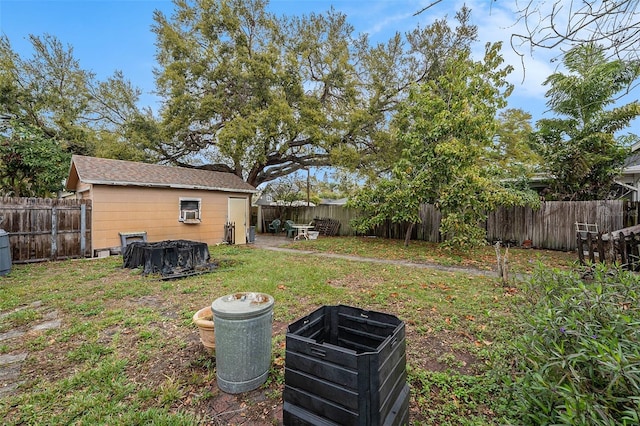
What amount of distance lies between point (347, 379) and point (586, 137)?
12.6 metres

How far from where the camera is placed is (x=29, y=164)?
35.6ft

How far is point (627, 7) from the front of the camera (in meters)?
1.88

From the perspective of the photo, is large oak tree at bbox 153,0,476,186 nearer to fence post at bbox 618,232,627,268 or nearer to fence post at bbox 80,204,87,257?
fence post at bbox 80,204,87,257

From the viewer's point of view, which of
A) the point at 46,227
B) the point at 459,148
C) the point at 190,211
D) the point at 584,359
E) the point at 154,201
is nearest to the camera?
the point at 584,359

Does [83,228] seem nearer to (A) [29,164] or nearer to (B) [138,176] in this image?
(B) [138,176]

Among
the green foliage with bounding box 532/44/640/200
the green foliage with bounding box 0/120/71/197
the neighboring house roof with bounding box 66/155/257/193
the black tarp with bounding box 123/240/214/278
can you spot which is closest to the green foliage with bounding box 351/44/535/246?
the green foliage with bounding box 532/44/640/200

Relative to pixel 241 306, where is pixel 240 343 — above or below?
below

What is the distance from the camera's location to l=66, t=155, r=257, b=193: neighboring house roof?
8461 mm

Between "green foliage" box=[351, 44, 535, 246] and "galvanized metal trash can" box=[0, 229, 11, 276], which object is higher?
"green foliage" box=[351, 44, 535, 246]

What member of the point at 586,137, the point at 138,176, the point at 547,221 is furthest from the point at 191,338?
the point at 586,137

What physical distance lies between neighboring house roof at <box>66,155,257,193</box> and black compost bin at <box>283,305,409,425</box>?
9.13 meters

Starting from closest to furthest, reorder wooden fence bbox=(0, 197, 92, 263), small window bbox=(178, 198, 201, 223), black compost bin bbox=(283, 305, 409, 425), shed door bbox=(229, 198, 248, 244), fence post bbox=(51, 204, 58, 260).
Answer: black compost bin bbox=(283, 305, 409, 425) → wooden fence bbox=(0, 197, 92, 263) → fence post bbox=(51, 204, 58, 260) → small window bbox=(178, 198, 201, 223) → shed door bbox=(229, 198, 248, 244)

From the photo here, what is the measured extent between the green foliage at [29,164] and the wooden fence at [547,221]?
14.6 m

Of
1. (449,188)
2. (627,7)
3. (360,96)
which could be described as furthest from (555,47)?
(360,96)
